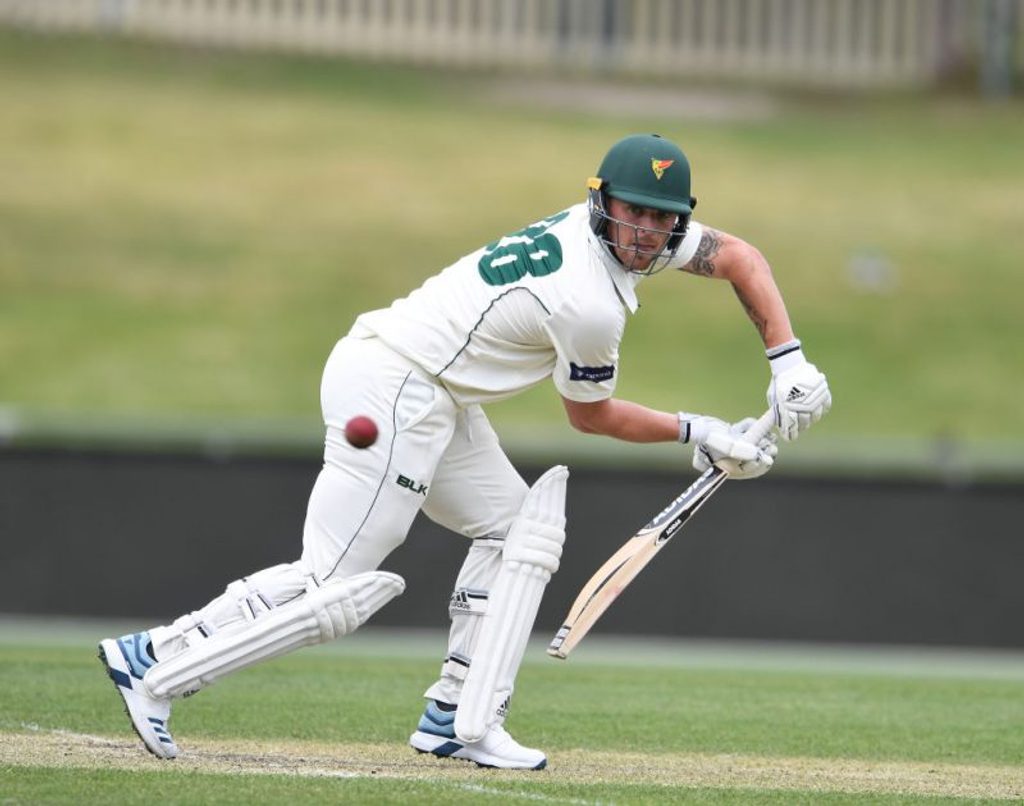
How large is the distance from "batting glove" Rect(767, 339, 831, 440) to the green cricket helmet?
21.5 inches

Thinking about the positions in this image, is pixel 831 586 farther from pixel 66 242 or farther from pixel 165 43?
pixel 165 43

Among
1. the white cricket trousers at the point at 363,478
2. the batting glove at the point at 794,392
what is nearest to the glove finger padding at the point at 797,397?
the batting glove at the point at 794,392

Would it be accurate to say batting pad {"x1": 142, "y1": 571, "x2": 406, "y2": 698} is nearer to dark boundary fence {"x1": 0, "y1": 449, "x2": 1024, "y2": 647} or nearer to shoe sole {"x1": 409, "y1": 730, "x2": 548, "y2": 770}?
shoe sole {"x1": 409, "y1": 730, "x2": 548, "y2": 770}

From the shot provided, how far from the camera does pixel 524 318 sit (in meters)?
5.52

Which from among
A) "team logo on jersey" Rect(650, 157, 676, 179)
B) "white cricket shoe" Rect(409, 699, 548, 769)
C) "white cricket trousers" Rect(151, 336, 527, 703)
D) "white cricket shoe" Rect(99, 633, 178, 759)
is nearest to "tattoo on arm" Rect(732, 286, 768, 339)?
"team logo on jersey" Rect(650, 157, 676, 179)

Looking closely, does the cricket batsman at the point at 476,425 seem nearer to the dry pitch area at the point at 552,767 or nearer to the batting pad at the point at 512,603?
the batting pad at the point at 512,603

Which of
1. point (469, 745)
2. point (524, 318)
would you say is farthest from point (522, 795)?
point (524, 318)

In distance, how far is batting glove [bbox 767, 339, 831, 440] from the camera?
576 cm

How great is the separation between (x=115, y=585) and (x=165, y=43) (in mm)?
17399

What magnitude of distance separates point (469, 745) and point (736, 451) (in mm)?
1167

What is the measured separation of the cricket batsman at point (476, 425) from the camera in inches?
215

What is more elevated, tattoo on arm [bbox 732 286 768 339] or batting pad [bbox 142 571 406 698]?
tattoo on arm [bbox 732 286 768 339]

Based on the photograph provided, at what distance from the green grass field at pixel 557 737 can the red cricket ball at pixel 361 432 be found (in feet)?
2.98

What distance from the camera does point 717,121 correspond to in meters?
26.6
